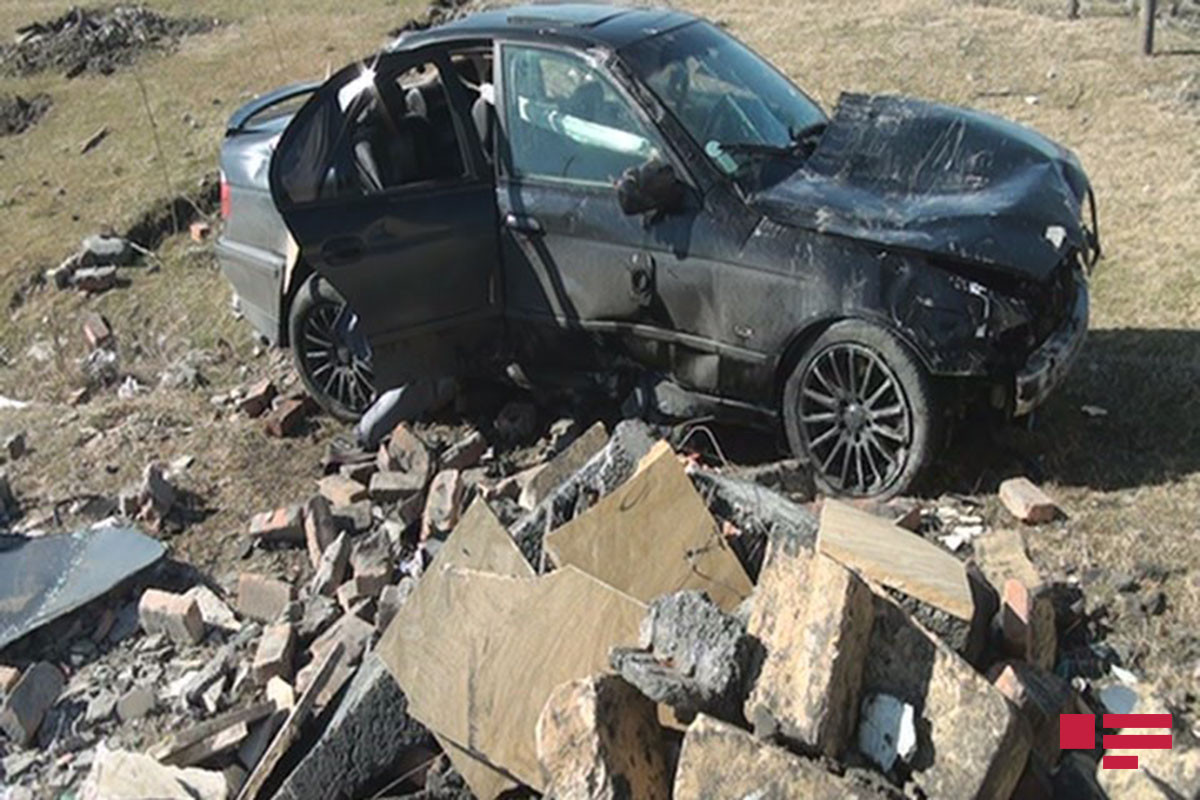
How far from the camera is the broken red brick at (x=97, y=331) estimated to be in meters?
8.62

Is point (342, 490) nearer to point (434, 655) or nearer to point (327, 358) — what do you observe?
point (327, 358)

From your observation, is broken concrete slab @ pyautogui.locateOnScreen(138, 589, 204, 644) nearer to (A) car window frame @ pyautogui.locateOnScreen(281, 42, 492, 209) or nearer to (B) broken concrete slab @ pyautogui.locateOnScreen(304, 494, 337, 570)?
(B) broken concrete slab @ pyautogui.locateOnScreen(304, 494, 337, 570)

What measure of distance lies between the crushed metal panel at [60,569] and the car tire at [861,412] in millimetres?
2956

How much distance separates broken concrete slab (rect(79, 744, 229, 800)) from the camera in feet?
12.7

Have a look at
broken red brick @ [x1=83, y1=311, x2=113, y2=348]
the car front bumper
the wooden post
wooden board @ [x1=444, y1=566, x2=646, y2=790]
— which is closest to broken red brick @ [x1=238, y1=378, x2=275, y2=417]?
broken red brick @ [x1=83, y1=311, x2=113, y2=348]

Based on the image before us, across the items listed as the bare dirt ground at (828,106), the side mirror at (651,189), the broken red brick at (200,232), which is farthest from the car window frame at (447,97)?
the broken red brick at (200,232)

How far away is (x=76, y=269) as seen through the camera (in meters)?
9.49

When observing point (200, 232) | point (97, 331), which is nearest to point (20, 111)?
point (200, 232)

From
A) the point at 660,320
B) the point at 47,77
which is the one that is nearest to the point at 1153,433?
the point at 660,320

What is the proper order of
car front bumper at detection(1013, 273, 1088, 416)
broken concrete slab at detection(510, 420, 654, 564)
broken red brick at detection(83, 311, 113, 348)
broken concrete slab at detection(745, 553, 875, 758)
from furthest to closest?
broken red brick at detection(83, 311, 113, 348) → car front bumper at detection(1013, 273, 1088, 416) → broken concrete slab at detection(510, 420, 654, 564) → broken concrete slab at detection(745, 553, 875, 758)

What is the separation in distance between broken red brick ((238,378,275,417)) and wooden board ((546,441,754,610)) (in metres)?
3.33

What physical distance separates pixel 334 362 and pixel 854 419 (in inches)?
112

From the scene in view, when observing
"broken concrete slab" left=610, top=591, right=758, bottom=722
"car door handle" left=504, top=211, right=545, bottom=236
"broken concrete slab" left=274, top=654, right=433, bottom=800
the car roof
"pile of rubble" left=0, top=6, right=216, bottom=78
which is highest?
the car roof

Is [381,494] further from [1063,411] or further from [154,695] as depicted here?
[1063,411]
